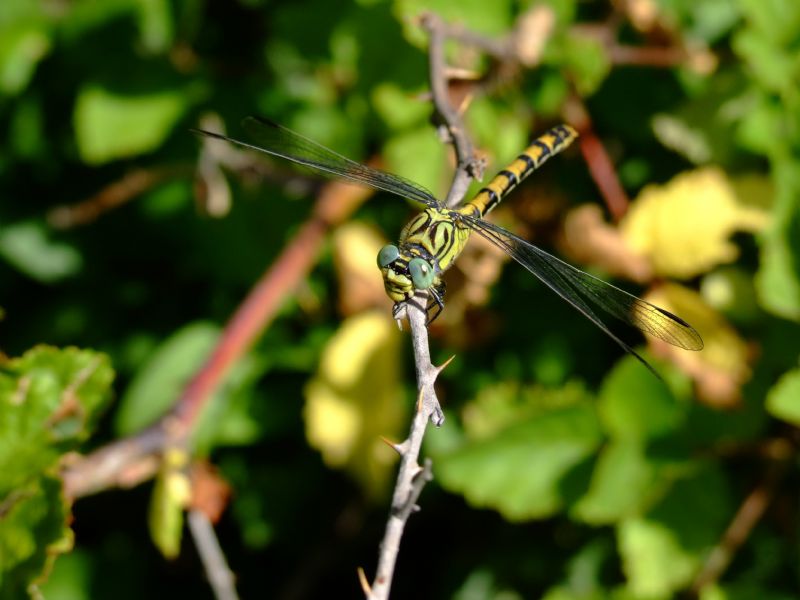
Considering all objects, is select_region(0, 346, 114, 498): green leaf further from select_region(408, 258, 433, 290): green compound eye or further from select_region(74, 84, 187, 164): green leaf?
select_region(74, 84, 187, 164): green leaf

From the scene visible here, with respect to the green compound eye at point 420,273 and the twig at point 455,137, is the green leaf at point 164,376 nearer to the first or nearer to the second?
the green compound eye at point 420,273

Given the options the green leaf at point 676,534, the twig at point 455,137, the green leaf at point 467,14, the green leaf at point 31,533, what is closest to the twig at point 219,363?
the green leaf at point 31,533

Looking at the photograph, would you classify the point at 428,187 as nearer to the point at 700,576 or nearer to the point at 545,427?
the point at 545,427

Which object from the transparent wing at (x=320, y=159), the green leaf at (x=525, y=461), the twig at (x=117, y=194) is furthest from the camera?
the twig at (x=117, y=194)

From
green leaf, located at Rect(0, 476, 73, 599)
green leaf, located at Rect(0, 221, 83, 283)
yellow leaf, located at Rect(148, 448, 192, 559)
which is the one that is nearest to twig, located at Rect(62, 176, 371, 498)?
yellow leaf, located at Rect(148, 448, 192, 559)

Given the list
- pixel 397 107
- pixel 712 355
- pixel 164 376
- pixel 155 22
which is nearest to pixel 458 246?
pixel 397 107
